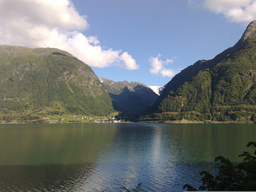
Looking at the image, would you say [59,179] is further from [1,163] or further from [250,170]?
[250,170]

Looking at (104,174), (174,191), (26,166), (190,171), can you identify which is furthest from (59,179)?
(190,171)

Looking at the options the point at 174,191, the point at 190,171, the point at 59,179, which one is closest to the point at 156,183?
the point at 174,191

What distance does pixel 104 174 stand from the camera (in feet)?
146

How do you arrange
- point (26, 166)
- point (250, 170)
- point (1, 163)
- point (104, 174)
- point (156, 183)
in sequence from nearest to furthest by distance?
point (250, 170), point (156, 183), point (104, 174), point (26, 166), point (1, 163)

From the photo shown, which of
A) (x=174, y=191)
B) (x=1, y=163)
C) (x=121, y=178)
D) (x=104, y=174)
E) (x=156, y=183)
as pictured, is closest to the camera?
(x=174, y=191)

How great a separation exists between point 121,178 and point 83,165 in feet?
49.5

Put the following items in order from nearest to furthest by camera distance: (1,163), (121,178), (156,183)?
(156,183) → (121,178) → (1,163)

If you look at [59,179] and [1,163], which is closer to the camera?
[59,179]

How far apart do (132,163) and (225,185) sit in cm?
4115

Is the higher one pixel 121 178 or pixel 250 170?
pixel 250 170

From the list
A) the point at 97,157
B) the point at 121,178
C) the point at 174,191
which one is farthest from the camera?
the point at 97,157

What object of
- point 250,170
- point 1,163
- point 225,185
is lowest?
point 1,163

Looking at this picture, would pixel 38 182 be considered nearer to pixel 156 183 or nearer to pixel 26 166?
pixel 26 166

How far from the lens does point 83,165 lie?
170 feet
